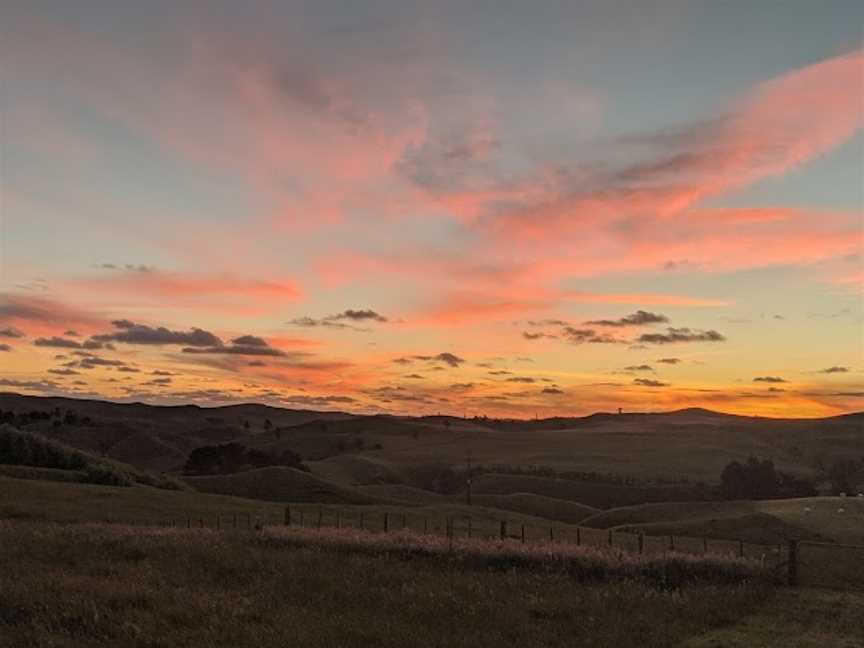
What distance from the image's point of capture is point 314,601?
1983cm

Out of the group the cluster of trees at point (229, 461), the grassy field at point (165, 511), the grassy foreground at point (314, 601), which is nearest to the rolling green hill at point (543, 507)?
the grassy field at point (165, 511)

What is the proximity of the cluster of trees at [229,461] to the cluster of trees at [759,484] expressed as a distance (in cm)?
8067

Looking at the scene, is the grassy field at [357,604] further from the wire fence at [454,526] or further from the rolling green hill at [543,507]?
the rolling green hill at [543,507]

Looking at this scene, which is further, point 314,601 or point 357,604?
point 314,601

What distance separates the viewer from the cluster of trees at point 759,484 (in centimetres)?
13638

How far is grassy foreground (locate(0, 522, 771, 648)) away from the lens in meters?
16.2

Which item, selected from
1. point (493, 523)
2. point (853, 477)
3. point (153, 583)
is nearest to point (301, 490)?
point (493, 523)

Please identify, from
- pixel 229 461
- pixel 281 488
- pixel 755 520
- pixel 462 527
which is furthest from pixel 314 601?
pixel 229 461

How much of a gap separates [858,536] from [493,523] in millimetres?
29736

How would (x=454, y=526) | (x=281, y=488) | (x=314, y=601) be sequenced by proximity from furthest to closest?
(x=281, y=488)
(x=454, y=526)
(x=314, y=601)

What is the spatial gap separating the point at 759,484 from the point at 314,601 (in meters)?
135

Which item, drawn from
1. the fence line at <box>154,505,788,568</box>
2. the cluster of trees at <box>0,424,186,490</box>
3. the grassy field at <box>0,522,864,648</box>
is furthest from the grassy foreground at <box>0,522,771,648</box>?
the cluster of trees at <box>0,424,186,490</box>

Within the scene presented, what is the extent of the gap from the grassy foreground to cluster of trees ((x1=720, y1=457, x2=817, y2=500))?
122435 millimetres

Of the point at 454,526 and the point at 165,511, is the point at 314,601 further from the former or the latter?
the point at 454,526
